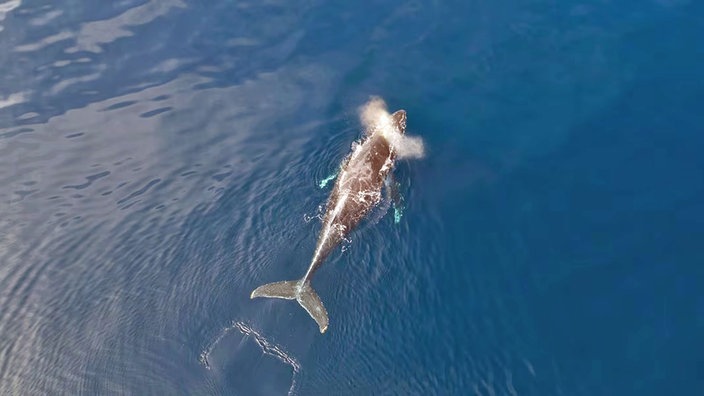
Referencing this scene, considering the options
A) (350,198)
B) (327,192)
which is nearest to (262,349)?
(327,192)

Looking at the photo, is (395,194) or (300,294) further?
(395,194)

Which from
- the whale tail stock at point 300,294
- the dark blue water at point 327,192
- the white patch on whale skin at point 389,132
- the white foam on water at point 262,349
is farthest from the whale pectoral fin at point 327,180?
the white foam on water at point 262,349

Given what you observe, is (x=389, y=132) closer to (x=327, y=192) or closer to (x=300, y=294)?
(x=327, y=192)

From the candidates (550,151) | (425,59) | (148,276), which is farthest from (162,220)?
(550,151)

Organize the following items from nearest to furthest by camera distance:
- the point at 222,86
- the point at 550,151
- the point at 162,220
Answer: the point at 162,220, the point at 550,151, the point at 222,86

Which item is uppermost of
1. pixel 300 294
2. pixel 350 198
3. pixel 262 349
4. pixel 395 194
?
pixel 350 198

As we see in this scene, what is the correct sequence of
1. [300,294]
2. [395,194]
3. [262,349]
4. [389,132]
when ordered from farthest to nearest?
[389,132] → [395,194] → [300,294] → [262,349]

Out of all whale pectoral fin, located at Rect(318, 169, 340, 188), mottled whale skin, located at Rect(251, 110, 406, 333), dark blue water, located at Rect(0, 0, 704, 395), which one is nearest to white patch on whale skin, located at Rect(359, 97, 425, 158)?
mottled whale skin, located at Rect(251, 110, 406, 333)

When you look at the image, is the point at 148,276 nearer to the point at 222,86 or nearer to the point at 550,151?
the point at 222,86
